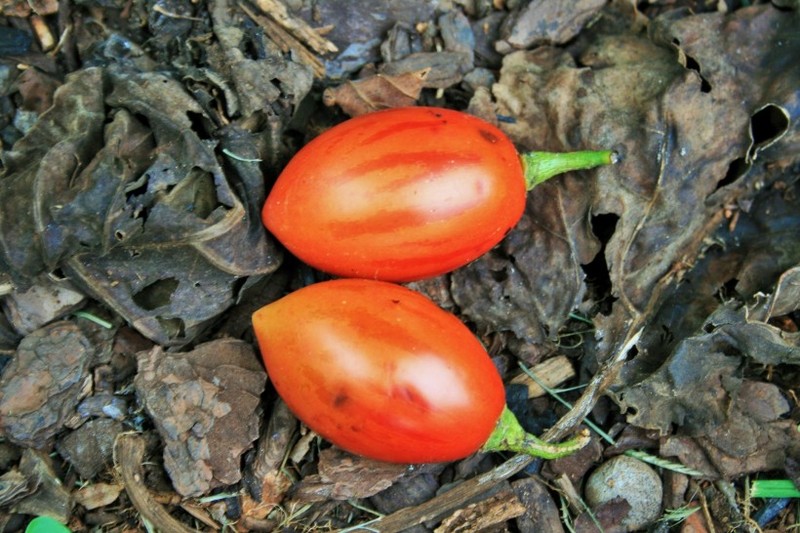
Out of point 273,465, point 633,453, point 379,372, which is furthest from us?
point 633,453

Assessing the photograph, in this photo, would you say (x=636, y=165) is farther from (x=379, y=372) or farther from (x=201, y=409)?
(x=201, y=409)

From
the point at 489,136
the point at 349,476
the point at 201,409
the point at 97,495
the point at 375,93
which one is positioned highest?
the point at 489,136

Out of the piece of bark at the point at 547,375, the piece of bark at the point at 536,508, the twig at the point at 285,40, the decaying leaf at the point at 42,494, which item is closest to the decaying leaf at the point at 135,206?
the twig at the point at 285,40

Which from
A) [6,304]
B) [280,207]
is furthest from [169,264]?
[6,304]

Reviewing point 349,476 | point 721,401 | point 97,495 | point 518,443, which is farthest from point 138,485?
point 721,401

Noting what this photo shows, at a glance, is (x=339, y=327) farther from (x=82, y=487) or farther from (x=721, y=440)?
(x=721, y=440)

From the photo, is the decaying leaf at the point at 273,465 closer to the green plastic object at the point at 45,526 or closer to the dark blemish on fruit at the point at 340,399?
the dark blemish on fruit at the point at 340,399
